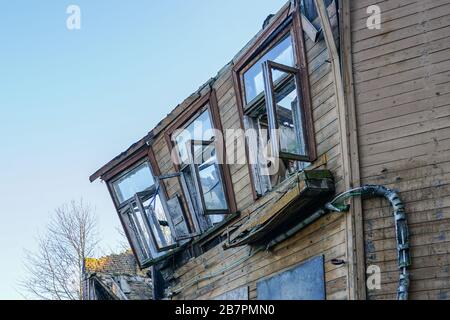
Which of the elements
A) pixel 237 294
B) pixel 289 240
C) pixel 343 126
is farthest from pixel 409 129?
pixel 237 294

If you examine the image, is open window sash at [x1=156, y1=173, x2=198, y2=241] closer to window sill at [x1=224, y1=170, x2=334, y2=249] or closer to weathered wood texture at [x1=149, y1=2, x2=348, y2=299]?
weathered wood texture at [x1=149, y1=2, x2=348, y2=299]

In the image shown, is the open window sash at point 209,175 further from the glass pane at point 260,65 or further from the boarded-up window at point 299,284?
the boarded-up window at point 299,284

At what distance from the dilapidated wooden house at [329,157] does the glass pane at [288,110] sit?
0.02 metres

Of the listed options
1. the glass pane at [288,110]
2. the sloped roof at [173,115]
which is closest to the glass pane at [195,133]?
the sloped roof at [173,115]

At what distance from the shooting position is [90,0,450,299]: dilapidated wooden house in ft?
24.5

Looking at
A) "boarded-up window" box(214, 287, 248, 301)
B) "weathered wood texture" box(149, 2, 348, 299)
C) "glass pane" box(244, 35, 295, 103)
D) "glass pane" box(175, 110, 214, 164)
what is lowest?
"boarded-up window" box(214, 287, 248, 301)

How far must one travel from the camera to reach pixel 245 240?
31.9ft

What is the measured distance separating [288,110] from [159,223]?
4628 millimetres

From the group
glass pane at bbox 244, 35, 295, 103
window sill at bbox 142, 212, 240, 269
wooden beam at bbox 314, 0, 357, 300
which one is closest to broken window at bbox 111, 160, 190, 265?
window sill at bbox 142, 212, 240, 269

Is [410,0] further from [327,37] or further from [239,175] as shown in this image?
[239,175]

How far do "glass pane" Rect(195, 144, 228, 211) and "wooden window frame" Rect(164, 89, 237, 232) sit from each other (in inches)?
4.7
